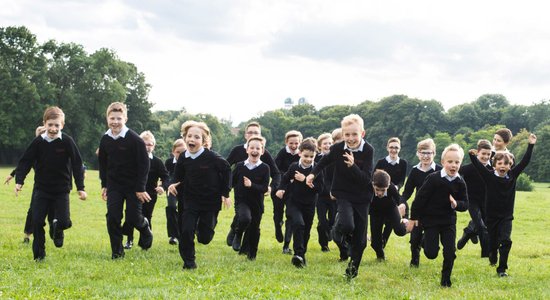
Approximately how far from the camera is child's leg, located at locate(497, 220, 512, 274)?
9.69 meters

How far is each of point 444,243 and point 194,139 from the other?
4.00 m

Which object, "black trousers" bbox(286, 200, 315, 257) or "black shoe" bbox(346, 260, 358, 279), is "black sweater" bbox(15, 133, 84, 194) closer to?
"black trousers" bbox(286, 200, 315, 257)

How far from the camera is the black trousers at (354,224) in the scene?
896cm

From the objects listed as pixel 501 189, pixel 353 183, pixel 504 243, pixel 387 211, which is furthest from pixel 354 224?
pixel 501 189

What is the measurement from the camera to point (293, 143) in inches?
506

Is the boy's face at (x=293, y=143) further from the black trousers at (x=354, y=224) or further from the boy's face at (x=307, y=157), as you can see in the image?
the black trousers at (x=354, y=224)

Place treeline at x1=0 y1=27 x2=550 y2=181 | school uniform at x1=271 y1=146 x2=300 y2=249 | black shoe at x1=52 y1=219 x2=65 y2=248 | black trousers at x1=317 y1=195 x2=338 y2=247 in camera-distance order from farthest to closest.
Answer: treeline at x1=0 y1=27 x2=550 y2=181
black trousers at x1=317 y1=195 x2=338 y2=247
school uniform at x1=271 y1=146 x2=300 y2=249
black shoe at x1=52 y1=219 x2=65 y2=248

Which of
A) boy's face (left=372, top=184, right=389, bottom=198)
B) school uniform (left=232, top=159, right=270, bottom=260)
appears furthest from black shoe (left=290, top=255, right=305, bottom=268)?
boy's face (left=372, top=184, right=389, bottom=198)

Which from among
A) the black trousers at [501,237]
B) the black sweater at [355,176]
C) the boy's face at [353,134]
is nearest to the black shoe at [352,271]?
the black sweater at [355,176]

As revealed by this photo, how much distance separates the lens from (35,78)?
69250 millimetres

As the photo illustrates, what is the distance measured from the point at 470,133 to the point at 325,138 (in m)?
93.9

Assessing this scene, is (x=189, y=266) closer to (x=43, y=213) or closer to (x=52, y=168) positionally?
(x=43, y=213)

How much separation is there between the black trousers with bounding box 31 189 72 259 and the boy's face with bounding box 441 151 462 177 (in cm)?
591

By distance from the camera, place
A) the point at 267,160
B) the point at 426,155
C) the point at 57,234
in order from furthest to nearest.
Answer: the point at 267,160 < the point at 426,155 < the point at 57,234
